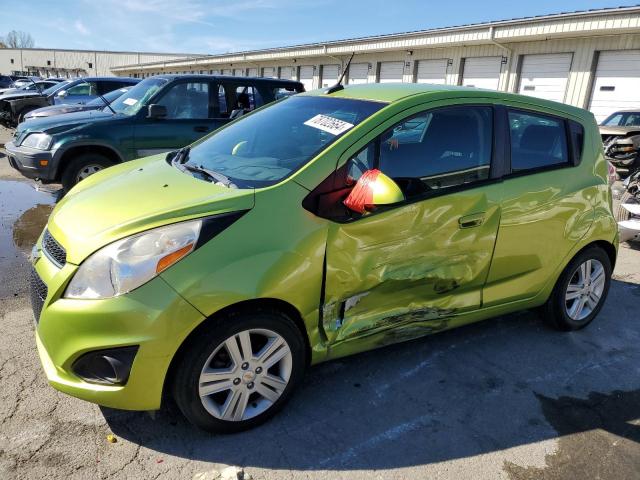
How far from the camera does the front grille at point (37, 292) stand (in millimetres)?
2381

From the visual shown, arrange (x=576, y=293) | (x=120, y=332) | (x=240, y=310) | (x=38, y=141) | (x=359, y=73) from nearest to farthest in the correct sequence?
(x=120, y=332) < (x=240, y=310) < (x=576, y=293) < (x=38, y=141) < (x=359, y=73)

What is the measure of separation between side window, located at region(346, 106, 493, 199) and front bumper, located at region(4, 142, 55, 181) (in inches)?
197

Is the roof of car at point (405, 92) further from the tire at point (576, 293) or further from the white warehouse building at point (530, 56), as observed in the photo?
the white warehouse building at point (530, 56)

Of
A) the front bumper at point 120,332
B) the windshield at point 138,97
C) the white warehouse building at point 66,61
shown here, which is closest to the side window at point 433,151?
the front bumper at point 120,332

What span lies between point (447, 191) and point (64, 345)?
2135mm

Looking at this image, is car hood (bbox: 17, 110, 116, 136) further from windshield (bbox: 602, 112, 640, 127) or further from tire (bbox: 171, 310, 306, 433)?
windshield (bbox: 602, 112, 640, 127)

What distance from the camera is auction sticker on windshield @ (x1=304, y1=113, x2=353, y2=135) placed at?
278cm

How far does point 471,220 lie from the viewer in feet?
9.87

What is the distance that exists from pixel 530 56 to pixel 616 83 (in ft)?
9.80

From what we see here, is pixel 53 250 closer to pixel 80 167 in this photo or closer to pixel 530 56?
pixel 80 167

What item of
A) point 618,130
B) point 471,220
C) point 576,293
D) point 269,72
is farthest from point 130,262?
point 269,72

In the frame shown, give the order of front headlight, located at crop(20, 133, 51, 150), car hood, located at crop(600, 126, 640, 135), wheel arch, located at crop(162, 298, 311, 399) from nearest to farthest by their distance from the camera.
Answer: wheel arch, located at crop(162, 298, 311, 399) → front headlight, located at crop(20, 133, 51, 150) → car hood, located at crop(600, 126, 640, 135)

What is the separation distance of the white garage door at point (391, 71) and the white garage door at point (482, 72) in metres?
3.35

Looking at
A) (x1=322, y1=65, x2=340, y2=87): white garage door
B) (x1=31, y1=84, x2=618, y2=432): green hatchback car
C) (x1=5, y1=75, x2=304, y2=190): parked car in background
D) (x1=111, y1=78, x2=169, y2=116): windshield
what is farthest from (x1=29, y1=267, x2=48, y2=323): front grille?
(x1=322, y1=65, x2=340, y2=87): white garage door
